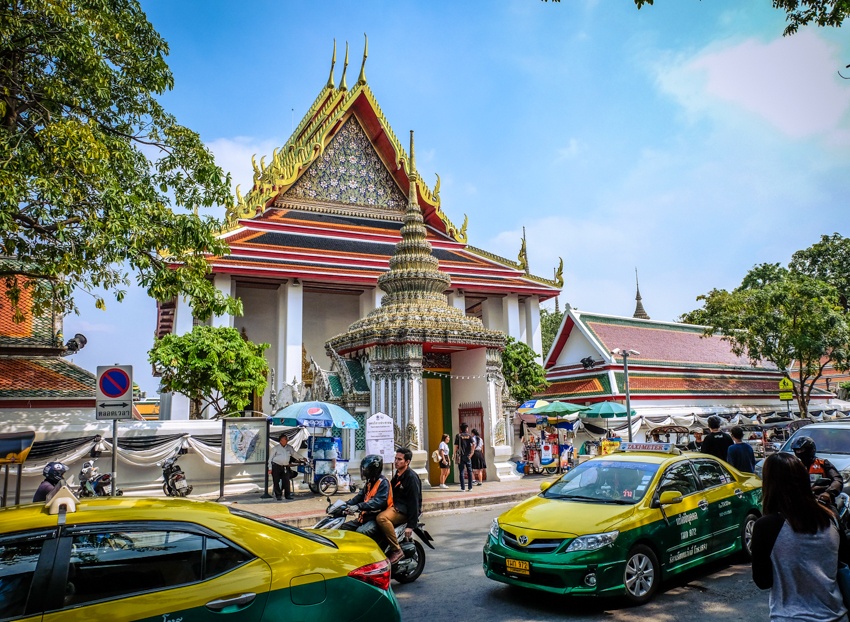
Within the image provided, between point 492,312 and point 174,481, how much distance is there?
60.8ft

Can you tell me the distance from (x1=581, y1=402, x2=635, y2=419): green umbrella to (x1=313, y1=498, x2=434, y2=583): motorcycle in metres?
13.1

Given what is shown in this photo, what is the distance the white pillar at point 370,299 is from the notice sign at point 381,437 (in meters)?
12.2

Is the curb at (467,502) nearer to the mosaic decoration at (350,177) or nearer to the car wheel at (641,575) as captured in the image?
the car wheel at (641,575)

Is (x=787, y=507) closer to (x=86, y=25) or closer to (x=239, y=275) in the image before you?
(x=86, y=25)

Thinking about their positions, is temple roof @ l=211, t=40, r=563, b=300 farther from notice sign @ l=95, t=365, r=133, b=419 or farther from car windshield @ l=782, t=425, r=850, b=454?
car windshield @ l=782, t=425, r=850, b=454

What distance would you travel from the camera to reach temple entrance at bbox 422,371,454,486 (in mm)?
14297

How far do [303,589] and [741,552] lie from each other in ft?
17.1

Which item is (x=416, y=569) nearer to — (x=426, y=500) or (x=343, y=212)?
(x=426, y=500)

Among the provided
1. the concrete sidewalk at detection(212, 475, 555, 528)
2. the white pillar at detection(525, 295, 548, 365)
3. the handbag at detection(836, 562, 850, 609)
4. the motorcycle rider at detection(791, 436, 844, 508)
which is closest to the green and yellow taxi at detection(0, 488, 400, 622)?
the handbag at detection(836, 562, 850, 609)

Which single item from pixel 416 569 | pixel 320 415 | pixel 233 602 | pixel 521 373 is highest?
pixel 521 373

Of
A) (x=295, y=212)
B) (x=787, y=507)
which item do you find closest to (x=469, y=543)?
(x=787, y=507)

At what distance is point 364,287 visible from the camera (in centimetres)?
2439

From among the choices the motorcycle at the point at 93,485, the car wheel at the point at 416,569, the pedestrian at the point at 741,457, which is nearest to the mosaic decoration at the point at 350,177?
the motorcycle at the point at 93,485

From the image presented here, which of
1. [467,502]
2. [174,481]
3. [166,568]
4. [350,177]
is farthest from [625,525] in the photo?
[350,177]
